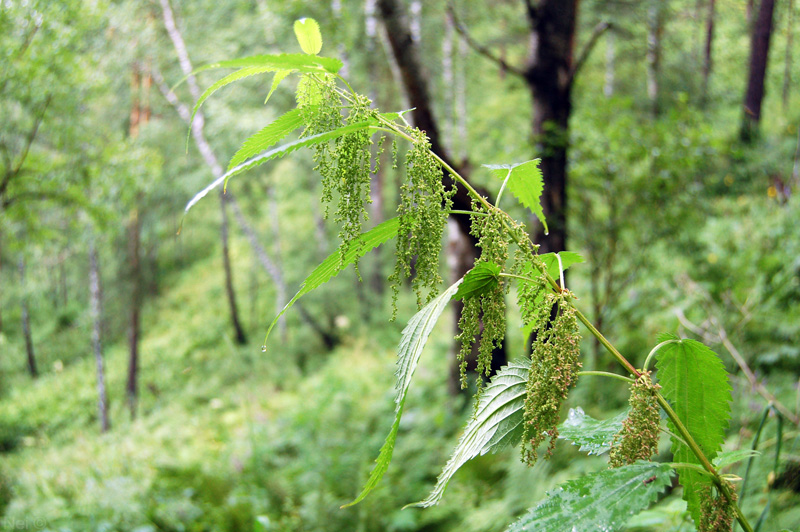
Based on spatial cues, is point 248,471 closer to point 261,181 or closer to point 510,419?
point 510,419

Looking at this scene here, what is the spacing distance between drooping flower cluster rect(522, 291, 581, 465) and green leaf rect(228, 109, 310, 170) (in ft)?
1.51

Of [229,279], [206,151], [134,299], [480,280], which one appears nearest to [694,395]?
[480,280]

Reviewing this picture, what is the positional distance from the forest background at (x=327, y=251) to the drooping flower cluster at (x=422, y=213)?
2.66ft

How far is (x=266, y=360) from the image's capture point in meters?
12.7

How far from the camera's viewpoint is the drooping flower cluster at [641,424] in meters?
0.66

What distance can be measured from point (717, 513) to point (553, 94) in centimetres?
386

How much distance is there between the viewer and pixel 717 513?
2.35 feet

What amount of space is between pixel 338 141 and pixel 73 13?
1046cm

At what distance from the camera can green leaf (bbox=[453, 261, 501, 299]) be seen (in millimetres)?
689

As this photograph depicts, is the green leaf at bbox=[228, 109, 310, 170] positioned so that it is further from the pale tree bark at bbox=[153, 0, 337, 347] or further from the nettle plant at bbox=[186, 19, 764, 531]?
the pale tree bark at bbox=[153, 0, 337, 347]

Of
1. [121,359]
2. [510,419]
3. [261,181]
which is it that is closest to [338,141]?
[510,419]

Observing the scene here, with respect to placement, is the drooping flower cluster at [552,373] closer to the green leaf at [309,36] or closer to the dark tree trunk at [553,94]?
the green leaf at [309,36]

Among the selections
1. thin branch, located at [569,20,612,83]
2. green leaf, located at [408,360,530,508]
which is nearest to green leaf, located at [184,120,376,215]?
green leaf, located at [408,360,530,508]

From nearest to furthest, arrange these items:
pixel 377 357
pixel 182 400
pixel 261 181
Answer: pixel 377 357, pixel 182 400, pixel 261 181
